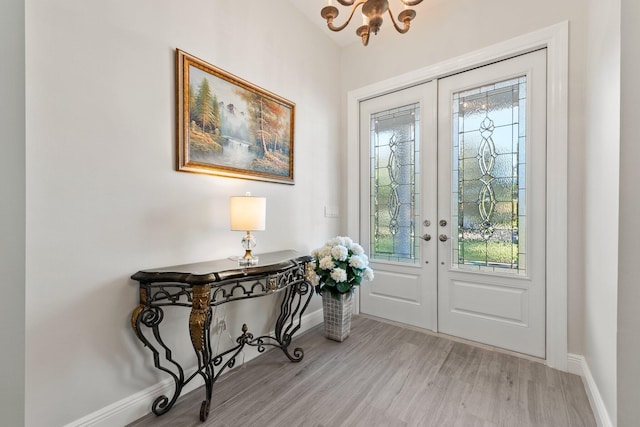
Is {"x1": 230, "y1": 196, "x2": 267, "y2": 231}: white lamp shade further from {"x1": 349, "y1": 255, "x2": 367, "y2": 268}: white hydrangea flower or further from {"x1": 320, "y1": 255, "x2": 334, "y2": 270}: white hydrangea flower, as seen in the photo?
{"x1": 349, "y1": 255, "x2": 367, "y2": 268}: white hydrangea flower

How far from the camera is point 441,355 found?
2.20 metres

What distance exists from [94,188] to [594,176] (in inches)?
109

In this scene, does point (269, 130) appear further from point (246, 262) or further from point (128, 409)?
point (128, 409)

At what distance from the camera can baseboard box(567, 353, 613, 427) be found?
1.42 m

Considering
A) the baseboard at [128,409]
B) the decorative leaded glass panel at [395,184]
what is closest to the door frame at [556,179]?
the decorative leaded glass panel at [395,184]

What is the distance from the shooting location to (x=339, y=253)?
7.66 ft

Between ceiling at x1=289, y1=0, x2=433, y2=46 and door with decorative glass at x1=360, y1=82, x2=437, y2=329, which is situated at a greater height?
ceiling at x1=289, y1=0, x2=433, y2=46

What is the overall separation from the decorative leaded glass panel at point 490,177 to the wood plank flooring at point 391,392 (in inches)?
30.5

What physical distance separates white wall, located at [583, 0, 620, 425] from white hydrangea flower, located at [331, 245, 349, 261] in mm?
1545

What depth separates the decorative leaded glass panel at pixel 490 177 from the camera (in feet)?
7.22

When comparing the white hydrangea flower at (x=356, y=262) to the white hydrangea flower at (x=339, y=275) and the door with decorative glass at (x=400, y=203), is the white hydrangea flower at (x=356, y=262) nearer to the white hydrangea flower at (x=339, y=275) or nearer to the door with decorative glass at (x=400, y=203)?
the white hydrangea flower at (x=339, y=275)
